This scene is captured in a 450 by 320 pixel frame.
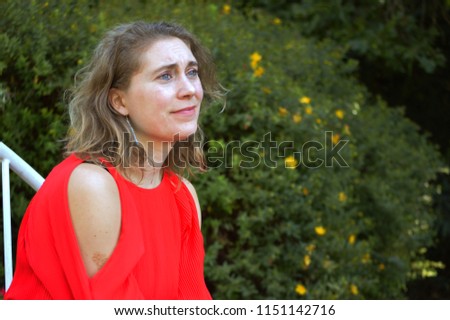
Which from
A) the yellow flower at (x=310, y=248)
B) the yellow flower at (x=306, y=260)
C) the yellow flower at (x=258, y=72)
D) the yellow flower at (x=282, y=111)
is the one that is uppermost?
the yellow flower at (x=258, y=72)

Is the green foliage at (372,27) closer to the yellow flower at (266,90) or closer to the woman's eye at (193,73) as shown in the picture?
the yellow flower at (266,90)

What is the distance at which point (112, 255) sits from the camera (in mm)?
2178

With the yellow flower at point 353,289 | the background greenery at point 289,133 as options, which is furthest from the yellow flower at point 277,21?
the yellow flower at point 353,289

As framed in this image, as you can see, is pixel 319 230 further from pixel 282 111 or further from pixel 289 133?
pixel 282 111

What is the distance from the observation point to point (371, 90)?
21.5ft

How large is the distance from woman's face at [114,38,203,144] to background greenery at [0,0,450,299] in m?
1.03

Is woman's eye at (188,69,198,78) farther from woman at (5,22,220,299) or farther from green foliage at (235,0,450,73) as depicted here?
green foliage at (235,0,450,73)

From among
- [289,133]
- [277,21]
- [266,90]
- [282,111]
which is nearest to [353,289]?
[289,133]

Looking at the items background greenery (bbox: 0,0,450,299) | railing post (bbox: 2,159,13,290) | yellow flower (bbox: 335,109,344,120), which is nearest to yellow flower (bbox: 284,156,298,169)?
background greenery (bbox: 0,0,450,299)

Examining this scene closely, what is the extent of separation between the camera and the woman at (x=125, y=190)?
2.16 meters

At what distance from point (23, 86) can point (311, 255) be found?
1609 millimetres

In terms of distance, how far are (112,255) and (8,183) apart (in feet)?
1.50

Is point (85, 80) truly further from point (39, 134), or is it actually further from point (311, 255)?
point (311, 255)

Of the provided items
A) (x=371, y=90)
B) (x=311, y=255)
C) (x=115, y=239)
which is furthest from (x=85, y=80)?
(x=371, y=90)
